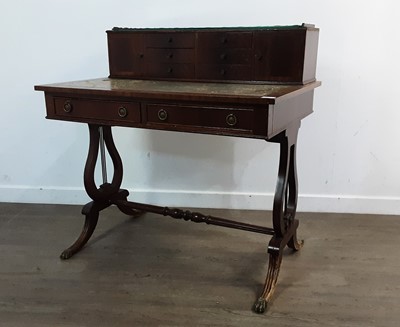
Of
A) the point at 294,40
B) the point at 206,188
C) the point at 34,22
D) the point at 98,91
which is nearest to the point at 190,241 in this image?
the point at 206,188

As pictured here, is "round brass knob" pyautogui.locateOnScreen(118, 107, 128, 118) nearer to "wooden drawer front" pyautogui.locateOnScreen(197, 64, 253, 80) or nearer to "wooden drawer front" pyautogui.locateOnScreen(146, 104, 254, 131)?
"wooden drawer front" pyautogui.locateOnScreen(146, 104, 254, 131)

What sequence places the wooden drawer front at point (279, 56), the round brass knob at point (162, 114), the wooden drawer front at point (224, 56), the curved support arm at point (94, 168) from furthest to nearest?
the curved support arm at point (94, 168) → the wooden drawer front at point (224, 56) → the wooden drawer front at point (279, 56) → the round brass knob at point (162, 114)

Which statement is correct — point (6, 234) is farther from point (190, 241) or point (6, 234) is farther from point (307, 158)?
point (307, 158)

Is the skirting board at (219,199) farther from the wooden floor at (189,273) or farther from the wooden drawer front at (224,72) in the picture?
the wooden drawer front at (224,72)

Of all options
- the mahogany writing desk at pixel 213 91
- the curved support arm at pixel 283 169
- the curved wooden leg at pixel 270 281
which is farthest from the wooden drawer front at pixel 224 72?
the curved wooden leg at pixel 270 281

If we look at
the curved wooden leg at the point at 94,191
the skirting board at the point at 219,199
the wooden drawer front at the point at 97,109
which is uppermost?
the wooden drawer front at the point at 97,109

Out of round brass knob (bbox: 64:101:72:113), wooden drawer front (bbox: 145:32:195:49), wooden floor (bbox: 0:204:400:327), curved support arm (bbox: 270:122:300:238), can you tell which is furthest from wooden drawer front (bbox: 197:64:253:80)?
wooden floor (bbox: 0:204:400:327)

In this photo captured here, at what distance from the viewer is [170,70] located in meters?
2.08

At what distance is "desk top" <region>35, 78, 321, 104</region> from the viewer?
5.10 feet

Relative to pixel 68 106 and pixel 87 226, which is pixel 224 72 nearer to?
pixel 68 106

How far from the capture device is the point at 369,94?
8.22 feet

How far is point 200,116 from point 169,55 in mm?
555

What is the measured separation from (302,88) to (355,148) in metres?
0.99

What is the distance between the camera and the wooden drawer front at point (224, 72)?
194cm
